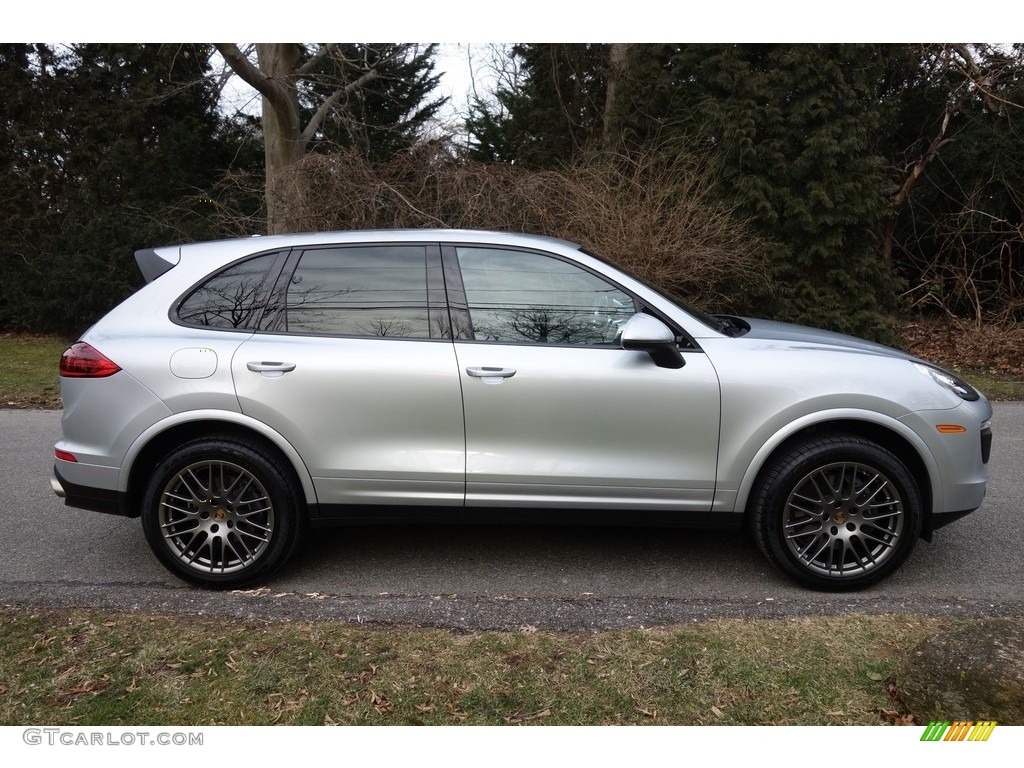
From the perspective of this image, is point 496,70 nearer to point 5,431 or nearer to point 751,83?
point 751,83

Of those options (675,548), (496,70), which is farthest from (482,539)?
(496,70)

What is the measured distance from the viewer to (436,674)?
9.71ft

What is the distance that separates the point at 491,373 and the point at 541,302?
479mm

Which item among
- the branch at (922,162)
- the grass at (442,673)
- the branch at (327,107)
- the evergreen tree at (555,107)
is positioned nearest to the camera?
the grass at (442,673)

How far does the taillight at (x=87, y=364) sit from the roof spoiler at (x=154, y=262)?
489 mm

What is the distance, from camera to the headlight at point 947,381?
3.79 meters

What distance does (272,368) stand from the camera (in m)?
3.78

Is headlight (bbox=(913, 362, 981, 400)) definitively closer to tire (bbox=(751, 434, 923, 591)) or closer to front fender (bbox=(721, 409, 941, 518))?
front fender (bbox=(721, 409, 941, 518))

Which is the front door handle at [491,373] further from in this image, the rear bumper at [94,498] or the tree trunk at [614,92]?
the tree trunk at [614,92]

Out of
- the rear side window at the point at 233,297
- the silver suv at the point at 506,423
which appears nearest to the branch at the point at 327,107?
the rear side window at the point at 233,297

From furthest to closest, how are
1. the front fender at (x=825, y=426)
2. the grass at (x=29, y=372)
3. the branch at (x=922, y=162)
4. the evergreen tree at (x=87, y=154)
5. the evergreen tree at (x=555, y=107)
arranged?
1. the evergreen tree at (x=87, y=154)
2. the evergreen tree at (x=555, y=107)
3. the branch at (x=922, y=162)
4. the grass at (x=29, y=372)
5. the front fender at (x=825, y=426)

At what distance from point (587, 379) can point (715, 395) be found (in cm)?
63

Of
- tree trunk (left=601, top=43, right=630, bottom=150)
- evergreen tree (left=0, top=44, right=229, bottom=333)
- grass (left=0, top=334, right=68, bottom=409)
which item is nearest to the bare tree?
evergreen tree (left=0, top=44, right=229, bottom=333)
